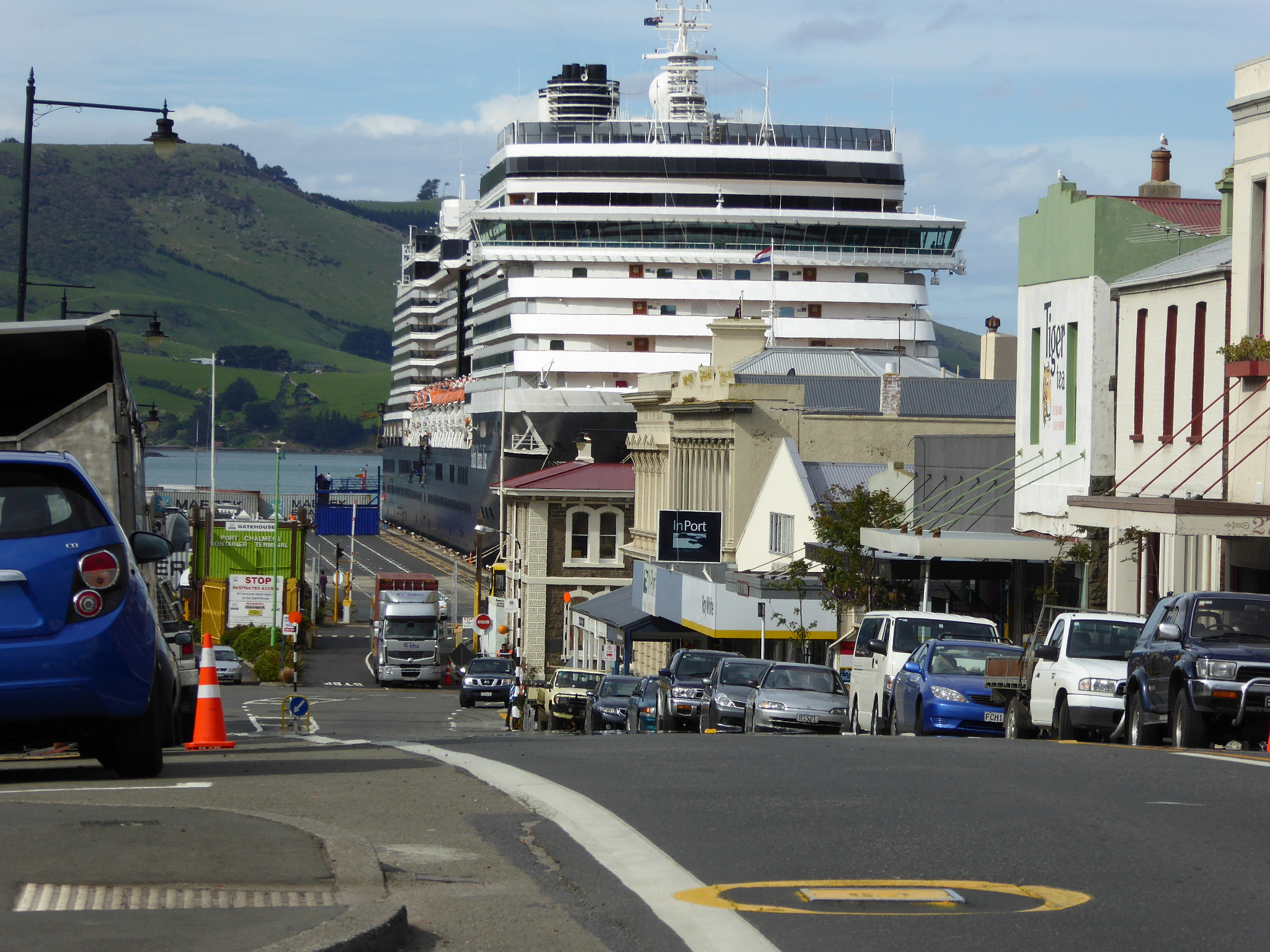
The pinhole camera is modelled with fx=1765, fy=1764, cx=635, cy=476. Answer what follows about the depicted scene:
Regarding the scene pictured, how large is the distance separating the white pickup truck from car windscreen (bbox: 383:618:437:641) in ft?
137

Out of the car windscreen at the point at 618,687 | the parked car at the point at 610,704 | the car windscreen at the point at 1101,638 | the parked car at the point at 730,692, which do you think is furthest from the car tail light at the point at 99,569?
the car windscreen at the point at 618,687

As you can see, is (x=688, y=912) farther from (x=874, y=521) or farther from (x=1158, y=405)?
(x=874, y=521)

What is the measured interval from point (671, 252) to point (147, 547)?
220ft

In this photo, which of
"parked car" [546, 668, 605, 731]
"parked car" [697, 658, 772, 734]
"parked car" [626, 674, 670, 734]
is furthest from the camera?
"parked car" [546, 668, 605, 731]

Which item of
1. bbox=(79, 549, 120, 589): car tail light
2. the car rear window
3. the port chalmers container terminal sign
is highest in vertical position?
the port chalmers container terminal sign

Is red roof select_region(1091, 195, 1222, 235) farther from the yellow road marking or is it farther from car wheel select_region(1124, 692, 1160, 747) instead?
the yellow road marking

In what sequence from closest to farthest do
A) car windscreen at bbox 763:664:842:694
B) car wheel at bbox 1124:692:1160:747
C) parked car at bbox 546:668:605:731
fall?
car wheel at bbox 1124:692:1160:747 < car windscreen at bbox 763:664:842:694 < parked car at bbox 546:668:605:731

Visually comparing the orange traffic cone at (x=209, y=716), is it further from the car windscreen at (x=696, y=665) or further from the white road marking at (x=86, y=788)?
the car windscreen at (x=696, y=665)

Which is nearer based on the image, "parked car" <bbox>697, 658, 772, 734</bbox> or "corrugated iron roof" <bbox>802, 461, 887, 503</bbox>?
"parked car" <bbox>697, 658, 772, 734</bbox>

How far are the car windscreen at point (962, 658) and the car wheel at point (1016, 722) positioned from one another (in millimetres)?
795

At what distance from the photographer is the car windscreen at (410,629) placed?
6091cm

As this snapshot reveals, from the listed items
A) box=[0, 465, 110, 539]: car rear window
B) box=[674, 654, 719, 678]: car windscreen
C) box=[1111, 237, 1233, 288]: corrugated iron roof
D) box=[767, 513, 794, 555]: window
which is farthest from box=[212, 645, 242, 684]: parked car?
box=[0, 465, 110, 539]: car rear window

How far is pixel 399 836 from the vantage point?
8.84m

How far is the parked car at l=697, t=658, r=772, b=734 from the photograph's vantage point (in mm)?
25344
